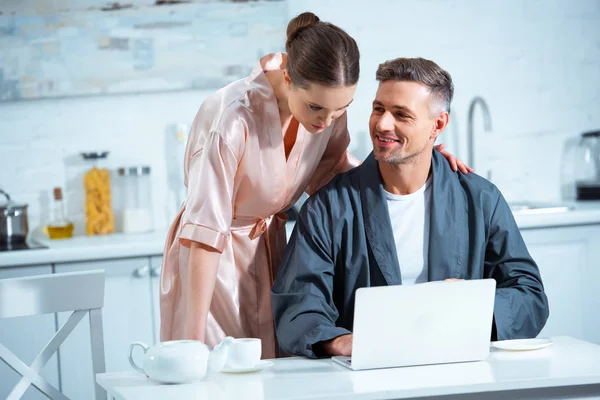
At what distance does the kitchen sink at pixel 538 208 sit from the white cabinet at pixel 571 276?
13 cm

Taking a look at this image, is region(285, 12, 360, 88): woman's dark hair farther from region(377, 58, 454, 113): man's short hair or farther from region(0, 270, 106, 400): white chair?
region(0, 270, 106, 400): white chair

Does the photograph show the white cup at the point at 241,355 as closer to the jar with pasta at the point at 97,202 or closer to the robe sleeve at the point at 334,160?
the robe sleeve at the point at 334,160

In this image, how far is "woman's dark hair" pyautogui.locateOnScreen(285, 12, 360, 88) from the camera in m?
1.77

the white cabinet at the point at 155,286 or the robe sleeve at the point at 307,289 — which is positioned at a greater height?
the robe sleeve at the point at 307,289

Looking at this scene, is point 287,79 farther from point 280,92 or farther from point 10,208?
point 10,208

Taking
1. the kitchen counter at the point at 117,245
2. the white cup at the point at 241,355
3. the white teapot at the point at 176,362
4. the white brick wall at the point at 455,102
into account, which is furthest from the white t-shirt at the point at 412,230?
the white brick wall at the point at 455,102

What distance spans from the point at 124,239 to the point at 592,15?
89.4 inches

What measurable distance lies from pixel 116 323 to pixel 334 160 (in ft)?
3.87

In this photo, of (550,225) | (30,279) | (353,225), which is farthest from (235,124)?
(550,225)

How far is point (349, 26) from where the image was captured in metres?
3.69

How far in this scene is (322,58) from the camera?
5.84 ft

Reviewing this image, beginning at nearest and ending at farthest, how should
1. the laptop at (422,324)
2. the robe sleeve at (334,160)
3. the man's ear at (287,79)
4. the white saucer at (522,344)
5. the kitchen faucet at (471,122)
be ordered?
the laptop at (422,324)
the white saucer at (522,344)
the man's ear at (287,79)
the robe sleeve at (334,160)
the kitchen faucet at (471,122)

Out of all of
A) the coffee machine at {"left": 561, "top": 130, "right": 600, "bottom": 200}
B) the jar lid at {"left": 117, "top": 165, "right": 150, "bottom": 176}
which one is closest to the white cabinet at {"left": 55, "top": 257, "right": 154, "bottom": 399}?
the jar lid at {"left": 117, "top": 165, "right": 150, "bottom": 176}

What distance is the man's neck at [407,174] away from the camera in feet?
6.86
